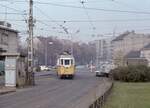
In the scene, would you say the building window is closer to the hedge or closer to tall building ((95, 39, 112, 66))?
the hedge

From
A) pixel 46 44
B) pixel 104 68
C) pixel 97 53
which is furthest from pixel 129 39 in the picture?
pixel 104 68

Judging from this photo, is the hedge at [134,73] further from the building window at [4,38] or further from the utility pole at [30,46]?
the building window at [4,38]

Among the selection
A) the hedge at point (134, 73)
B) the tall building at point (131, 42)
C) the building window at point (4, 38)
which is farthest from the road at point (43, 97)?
the tall building at point (131, 42)

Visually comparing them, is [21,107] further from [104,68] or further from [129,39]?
[129,39]

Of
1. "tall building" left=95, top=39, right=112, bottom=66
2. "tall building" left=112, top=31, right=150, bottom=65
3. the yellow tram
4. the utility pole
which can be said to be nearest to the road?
the utility pole

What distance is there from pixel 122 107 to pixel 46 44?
12284 cm

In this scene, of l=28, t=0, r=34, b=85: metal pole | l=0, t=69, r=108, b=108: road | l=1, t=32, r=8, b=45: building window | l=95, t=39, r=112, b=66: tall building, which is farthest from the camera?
l=95, t=39, r=112, b=66: tall building

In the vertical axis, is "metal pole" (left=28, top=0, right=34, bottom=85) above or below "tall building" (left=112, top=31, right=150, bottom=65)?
below

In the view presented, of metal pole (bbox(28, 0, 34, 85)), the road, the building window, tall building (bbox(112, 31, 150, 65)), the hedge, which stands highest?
tall building (bbox(112, 31, 150, 65))

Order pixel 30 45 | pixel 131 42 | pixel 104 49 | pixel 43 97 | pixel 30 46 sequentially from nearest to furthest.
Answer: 1. pixel 43 97
2. pixel 30 45
3. pixel 30 46
4. pixel 104 49
5. pixel 131 42

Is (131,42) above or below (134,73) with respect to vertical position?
above

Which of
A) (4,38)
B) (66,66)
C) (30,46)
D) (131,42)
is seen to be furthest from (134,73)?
(131,42)

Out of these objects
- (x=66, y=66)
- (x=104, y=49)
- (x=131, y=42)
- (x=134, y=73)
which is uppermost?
(x=131, y=42)

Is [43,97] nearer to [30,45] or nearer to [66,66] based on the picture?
[30,45]
